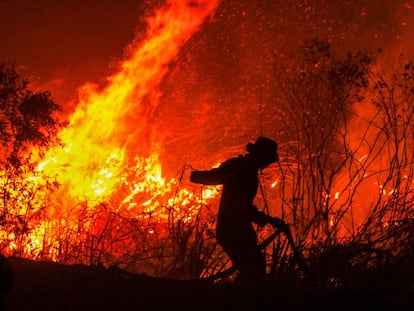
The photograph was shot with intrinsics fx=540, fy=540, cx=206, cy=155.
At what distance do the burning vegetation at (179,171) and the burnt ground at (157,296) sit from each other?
0.72m

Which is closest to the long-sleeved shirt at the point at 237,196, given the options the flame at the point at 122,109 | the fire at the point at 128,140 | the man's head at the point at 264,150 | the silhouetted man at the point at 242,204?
the silhouetted man at the point at 242,204

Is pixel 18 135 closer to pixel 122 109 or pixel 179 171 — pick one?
pixel 179 171

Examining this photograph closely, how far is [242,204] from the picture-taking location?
20.8 ft

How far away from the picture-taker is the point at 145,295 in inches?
233

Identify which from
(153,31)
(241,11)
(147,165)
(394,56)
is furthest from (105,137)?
(394,56)

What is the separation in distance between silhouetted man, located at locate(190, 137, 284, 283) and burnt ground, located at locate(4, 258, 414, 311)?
320 millimetres

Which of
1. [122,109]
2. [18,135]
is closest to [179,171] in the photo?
[122,109]

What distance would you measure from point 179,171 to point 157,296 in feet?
21.5

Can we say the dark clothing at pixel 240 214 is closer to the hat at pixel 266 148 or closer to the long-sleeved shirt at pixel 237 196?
the long-sleeved shirt at pixel 237 196

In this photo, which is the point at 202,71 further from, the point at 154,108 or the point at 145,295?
the point at 145,295

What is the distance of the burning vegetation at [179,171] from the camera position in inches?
311

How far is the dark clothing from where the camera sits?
629 cm

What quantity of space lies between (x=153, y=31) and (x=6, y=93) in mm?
8119

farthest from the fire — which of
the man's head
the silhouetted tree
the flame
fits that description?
the man's head
